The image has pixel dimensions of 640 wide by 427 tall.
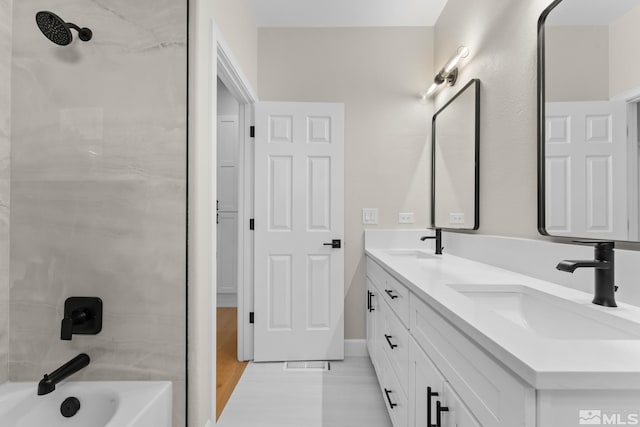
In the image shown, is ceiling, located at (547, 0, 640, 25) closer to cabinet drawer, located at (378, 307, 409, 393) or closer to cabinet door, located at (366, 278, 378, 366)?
cabinet drawer, located at (378, 307, 409, 393)

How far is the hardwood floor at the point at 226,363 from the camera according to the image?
2.06 metres

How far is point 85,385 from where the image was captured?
1213mm

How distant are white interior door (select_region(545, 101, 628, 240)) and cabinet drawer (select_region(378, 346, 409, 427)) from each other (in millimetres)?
941

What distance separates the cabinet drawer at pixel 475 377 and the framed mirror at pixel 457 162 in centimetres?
113

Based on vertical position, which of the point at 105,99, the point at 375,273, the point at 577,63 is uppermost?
the point at 577,63

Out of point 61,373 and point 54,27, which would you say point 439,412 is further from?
point 54,27

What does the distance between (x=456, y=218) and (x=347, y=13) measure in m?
1.76

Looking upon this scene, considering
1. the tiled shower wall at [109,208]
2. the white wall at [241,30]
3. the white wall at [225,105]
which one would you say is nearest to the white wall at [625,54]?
the tiled shower wall at [109,208]

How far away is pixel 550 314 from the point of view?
1056 mm

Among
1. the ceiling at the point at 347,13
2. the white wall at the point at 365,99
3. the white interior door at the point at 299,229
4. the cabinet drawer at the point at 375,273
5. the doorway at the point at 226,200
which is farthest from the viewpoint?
the doorway at the point at 226,200

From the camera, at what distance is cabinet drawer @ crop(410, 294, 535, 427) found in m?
0.58

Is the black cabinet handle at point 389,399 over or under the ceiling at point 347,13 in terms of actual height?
under

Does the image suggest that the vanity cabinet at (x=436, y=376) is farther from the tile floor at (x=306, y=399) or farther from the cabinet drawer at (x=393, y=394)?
the tile floor at (x=306, y=399)

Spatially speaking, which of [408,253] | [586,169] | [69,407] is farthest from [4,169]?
[408,253]
